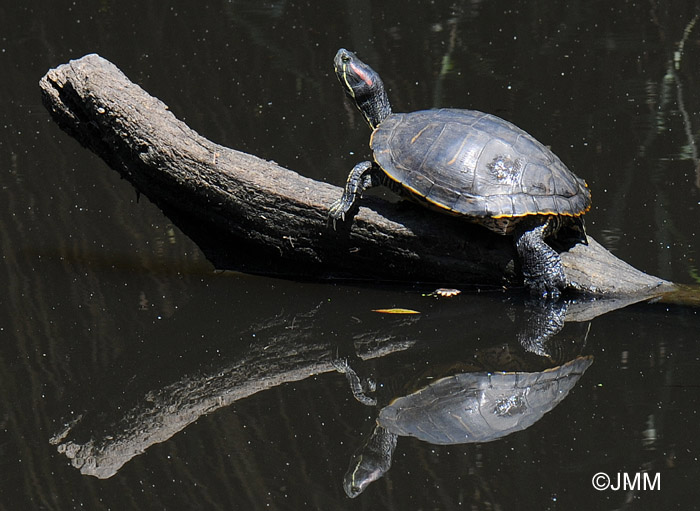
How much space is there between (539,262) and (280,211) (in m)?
1.35

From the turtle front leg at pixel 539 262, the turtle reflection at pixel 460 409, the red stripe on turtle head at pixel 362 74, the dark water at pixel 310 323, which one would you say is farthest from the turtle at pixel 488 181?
the turtle reflection at pixel 460 409

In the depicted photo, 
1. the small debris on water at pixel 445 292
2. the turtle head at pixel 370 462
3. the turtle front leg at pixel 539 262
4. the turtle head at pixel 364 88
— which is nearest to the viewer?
the turtle head at pixel 370 462

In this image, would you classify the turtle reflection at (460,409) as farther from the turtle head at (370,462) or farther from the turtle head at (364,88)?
the turtle head at (364,88)

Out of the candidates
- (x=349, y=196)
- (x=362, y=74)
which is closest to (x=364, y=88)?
(x=362, y=74)

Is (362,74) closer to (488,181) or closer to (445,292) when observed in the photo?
(488,181)

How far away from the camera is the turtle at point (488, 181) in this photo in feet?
13.6

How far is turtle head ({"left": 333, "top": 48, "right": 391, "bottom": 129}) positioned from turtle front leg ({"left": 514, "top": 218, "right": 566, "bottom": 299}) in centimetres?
124

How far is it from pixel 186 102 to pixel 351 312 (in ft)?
13.1

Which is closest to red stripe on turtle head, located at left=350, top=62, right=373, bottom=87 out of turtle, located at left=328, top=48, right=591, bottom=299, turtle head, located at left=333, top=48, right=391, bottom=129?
turtle head, located at left=333, top=48, right=391, bottom=129

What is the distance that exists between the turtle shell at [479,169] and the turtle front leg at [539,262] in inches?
4.1

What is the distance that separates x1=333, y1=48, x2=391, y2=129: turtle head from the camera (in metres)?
4.96

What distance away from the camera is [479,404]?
3.38 m

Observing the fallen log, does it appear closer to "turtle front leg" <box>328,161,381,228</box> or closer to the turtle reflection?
"turtle front leg" <box>328,161,381,228</box>

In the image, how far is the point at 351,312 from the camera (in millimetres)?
4301
